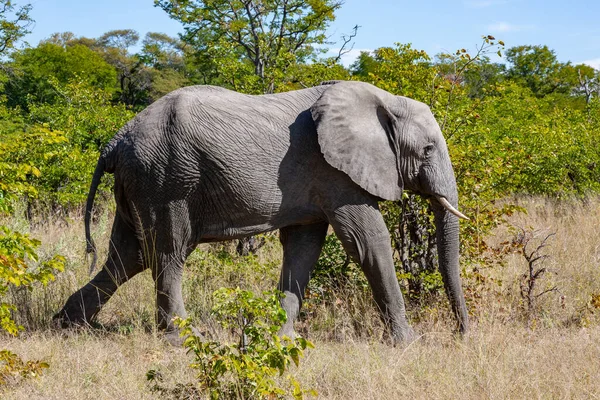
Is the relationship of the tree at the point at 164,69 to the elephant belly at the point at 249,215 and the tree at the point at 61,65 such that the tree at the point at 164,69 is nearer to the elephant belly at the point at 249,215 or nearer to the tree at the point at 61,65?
the tree at the point at 61,65

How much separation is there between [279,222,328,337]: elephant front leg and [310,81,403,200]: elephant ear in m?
0.68

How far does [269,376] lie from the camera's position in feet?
13.2

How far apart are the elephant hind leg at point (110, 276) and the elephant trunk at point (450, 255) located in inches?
93.8

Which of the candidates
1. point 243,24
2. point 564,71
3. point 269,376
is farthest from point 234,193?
point 564,71

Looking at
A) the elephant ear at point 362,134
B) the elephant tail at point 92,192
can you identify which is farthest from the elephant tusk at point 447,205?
the elephant tail at point 92,192

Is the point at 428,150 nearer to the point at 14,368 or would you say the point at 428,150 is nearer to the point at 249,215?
the point at 249,215

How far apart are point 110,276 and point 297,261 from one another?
59.4 inches

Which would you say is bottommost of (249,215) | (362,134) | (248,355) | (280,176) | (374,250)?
(248,355)

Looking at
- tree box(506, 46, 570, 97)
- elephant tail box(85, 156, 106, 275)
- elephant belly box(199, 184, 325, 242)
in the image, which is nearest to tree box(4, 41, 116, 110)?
tree box(506, 46, 570, 97)

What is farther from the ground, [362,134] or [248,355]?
[362,134]

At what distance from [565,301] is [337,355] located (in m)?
2.53

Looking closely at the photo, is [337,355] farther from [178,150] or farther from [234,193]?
[178,150]

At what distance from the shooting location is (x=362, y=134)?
17.7 feet

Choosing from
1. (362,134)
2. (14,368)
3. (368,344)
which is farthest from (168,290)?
(362,134)
